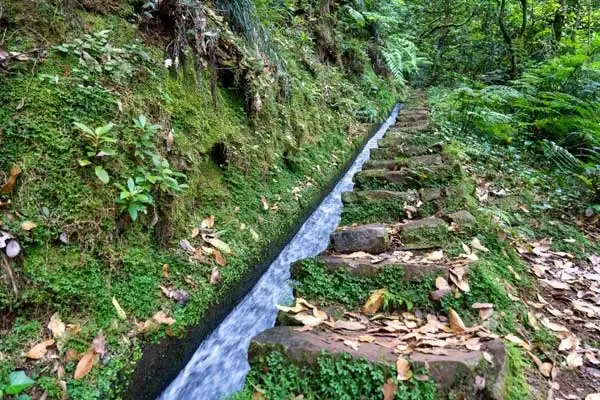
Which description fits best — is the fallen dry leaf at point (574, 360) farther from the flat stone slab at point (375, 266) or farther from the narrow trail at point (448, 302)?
the flat stone slab at point (375, 266)

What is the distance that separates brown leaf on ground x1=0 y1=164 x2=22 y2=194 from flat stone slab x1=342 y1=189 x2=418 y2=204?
8.71 feet

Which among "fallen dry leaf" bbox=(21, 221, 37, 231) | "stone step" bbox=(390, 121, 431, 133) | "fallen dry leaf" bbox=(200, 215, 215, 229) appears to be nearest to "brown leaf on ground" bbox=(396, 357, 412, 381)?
"fallen dry leaf" bbox=(200, 215, 215, 229)

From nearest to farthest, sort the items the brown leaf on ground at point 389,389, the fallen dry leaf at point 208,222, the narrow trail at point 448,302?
the brown leaf on ground at point 389,389 < the narrow trail at point 448,302 < the fallen dry leaf at point 208,222

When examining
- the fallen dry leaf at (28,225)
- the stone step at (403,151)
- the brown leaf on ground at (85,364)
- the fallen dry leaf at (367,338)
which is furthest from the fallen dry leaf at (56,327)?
the stone step at (403,151)

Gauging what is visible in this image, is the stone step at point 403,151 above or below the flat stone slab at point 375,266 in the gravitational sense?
below

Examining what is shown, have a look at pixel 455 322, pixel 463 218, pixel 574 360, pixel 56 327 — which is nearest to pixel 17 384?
pixel 56 327

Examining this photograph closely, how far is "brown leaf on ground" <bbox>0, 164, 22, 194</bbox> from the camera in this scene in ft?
6.84

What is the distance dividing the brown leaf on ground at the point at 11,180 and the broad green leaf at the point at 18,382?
3.11ft

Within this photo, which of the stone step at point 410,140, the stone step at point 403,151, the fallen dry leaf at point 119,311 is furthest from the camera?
the stone step at point 410,140

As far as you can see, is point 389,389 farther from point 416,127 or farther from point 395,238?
point 416,127

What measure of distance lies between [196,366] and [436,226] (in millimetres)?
1965

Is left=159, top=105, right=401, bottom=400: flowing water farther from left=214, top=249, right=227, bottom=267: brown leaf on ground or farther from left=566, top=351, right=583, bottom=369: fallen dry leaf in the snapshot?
left=566, top=351, right=583, bottom=369: fallen dry leaf

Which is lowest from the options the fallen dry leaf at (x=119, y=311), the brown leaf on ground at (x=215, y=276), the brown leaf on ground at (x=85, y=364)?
the brown leaf on ground at (x=215, y=276)

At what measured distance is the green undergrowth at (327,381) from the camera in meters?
1.72
